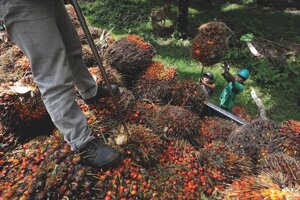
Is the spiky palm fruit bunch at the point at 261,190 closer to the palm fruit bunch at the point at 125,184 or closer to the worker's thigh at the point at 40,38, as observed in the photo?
the palm fruit bunch at the point at 125,184

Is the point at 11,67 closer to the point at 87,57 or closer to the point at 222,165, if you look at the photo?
the point at 87,57

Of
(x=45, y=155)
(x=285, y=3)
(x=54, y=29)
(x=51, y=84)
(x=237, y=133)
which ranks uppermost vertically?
(x=54, y=29)

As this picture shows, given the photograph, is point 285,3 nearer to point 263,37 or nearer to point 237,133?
point 263,37

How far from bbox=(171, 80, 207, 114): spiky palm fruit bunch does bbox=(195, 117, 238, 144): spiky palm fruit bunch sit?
28 cm

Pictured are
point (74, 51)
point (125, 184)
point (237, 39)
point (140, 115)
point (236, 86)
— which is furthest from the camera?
point (237, 39)

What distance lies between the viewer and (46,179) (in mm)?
2180

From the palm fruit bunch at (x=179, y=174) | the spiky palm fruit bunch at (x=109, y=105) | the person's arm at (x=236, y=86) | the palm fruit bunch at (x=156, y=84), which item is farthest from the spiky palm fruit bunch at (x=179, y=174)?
the person's arm at (x=236, y=86)

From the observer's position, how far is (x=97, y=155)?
2262 millimetres

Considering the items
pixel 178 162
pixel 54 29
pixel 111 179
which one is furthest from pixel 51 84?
pixel 178 162

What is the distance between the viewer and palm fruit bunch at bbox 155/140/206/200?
2451mm

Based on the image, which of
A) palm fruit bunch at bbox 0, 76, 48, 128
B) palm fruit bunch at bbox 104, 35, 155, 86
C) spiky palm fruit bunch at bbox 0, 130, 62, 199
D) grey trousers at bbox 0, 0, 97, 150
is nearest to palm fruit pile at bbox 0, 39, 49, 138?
palm fruit bunch at bbox 0, 76, 48, 128

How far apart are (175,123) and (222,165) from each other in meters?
0.75

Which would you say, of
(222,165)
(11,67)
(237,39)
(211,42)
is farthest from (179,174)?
(237,39)

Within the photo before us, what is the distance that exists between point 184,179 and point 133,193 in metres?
0.55
